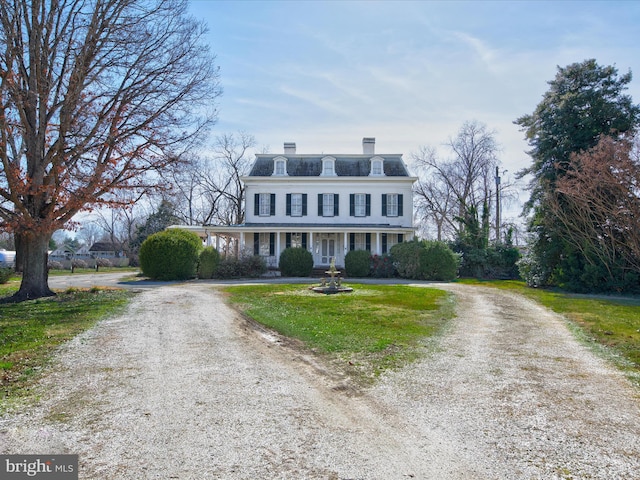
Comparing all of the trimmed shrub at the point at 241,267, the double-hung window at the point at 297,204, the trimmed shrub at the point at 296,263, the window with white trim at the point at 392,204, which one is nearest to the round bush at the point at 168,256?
the trimmed shrub at the point at 241,267

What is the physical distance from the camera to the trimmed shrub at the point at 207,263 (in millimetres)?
25094

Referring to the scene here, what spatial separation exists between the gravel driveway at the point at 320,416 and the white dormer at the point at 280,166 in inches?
940

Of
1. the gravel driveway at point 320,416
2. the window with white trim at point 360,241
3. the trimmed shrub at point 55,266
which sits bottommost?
the gravel driveway at point 320,416

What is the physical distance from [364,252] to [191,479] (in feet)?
78.0

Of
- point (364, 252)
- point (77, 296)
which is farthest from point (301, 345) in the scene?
point (364, 252)

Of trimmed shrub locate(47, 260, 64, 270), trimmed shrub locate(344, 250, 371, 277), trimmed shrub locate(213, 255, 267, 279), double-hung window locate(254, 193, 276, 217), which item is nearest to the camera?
trimmed shrub locate(213, 255, 267, 279)

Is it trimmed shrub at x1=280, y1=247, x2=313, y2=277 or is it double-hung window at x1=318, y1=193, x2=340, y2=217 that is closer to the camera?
trimmed shrub at x1=280, y1=247, x2=313, y2=277

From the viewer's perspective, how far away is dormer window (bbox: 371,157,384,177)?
3180 cm

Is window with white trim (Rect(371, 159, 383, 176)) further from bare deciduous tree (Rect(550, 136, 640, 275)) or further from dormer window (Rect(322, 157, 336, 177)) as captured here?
bare deciduous tree (Rect(550, 136, 640, 275))

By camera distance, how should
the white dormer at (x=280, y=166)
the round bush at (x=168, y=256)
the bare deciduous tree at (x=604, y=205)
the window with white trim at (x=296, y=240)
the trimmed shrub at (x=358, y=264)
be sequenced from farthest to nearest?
the white dormer at (x=280, y=166) < the window with white trim at (x=296, y=240) < the trimmed shrub at (x=358, y=264) < the round bush at (x=168, y=256) < the bare deciduous tree at (x=604, y=205)

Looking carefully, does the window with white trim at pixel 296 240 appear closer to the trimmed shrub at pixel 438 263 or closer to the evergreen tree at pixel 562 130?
the trimmed shrub at pixel 438 263

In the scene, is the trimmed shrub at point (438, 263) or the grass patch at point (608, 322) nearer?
the grass patch at point (608, 322)

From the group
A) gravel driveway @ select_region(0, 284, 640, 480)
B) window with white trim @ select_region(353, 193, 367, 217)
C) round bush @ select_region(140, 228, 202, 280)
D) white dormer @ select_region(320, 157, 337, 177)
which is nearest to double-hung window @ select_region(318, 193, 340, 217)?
window with white trim @ select_region(353, 193, 367, 217)

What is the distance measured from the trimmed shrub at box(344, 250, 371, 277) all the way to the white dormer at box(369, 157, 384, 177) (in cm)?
710
